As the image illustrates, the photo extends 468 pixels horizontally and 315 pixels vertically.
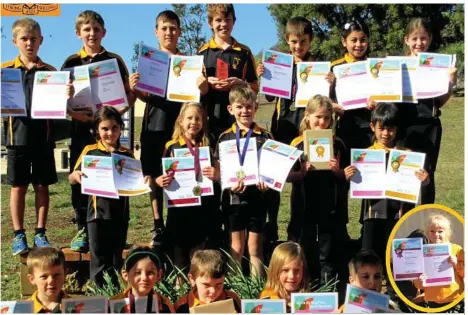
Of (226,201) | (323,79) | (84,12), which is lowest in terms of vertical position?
(226,201)

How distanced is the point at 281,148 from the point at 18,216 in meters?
2.61

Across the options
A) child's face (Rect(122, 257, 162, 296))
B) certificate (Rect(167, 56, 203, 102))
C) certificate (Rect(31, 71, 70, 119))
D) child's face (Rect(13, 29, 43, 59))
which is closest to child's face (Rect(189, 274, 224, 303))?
child's face (Rect(122, 257, 162, 296))

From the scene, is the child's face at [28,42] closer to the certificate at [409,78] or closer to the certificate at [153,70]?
the certificate at [153,70]

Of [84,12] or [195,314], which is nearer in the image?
[195,314]

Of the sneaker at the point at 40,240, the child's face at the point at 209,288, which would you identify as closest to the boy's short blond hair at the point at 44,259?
the child's face at the point at 209,288

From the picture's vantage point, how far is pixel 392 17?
68.2 ft

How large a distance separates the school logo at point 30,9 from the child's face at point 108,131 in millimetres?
1240

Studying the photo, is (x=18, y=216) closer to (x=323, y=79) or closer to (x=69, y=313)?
(x=69, y=313)

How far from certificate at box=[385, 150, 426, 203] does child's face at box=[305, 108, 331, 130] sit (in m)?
0.60

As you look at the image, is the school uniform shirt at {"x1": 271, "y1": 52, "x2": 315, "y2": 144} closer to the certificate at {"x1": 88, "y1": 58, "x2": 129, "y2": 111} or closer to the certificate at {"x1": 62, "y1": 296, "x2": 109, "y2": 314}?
the certificate at {"x1": 88, "y1": 58, "x2": 129, "y2": 111}

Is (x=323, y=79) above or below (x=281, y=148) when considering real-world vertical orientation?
above

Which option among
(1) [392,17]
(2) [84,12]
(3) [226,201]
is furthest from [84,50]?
(1) [392,17]

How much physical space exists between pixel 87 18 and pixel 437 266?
12.2ft

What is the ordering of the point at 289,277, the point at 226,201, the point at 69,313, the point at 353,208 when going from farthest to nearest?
the point at 353,208 → the point at 226,201 → the point at 289,277 → the point at 69,313
